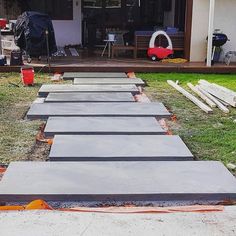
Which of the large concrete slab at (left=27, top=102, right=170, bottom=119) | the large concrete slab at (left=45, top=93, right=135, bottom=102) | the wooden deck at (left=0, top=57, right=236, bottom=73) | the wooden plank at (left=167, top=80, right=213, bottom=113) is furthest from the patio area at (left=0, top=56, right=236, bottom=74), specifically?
the large concrete slab at (left=27, top=102, right=170, bottom=119)

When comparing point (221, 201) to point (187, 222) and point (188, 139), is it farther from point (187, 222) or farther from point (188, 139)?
point (188, 139)

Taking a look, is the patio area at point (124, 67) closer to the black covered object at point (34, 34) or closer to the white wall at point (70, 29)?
the black covered object at point (34, 34)

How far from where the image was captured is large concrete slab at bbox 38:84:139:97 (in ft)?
26.3

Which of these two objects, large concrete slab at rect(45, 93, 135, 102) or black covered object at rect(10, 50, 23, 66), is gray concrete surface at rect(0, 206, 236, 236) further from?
black covered object at rect(10, 50, 23, 66)

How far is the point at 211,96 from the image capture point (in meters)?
7.64

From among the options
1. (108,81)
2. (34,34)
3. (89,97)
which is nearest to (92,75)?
(108,81)

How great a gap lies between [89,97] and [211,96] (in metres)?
2.01

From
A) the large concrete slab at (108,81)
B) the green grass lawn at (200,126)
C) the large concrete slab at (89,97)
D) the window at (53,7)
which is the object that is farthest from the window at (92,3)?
the large concrete slab at (89,97)

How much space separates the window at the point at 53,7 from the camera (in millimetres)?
14789

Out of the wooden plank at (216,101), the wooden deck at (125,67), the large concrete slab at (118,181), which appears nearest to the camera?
the large concrete slab at (118,181)

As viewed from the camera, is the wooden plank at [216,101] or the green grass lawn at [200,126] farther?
the wooden plank at [216,101]

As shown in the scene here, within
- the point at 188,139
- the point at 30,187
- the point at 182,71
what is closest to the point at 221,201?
the point at 30,187

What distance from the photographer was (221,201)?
11.5 feet

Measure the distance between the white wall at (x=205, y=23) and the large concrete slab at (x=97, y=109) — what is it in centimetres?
523
